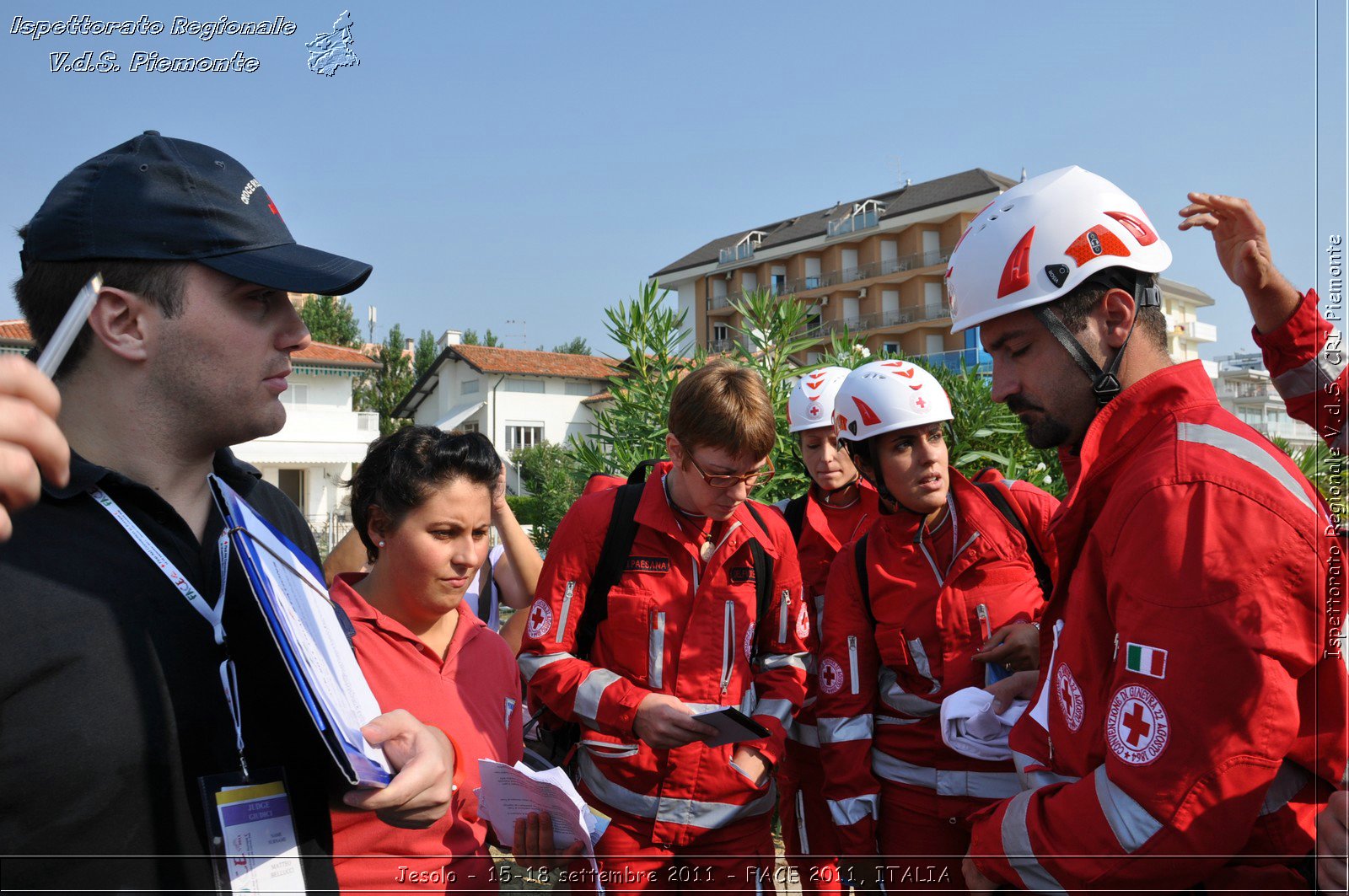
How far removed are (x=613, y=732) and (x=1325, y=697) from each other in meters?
2.37

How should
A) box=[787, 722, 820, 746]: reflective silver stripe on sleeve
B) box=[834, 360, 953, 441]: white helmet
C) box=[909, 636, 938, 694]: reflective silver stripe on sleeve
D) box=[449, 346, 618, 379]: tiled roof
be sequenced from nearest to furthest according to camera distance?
box=[909, 636, 938, 694]: reflective silver stripe on sleeve, box=[834, 360, 953, 441]: white helmet, box=[787, 722, 820, 746]: reflective silver stripe on sleeve, box=[449, 346, 618, 379]: tiled roof

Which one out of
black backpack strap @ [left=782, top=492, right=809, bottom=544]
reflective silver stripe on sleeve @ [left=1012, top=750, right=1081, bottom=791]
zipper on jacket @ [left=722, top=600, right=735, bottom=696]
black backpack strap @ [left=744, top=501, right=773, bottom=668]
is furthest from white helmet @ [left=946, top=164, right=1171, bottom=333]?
black backpack strap @ [left=782, top=492, right=809, bottom=544]

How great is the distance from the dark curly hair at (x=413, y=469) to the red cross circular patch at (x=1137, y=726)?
2231 mm

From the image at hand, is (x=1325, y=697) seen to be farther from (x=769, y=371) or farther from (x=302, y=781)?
(x=769, y=371)

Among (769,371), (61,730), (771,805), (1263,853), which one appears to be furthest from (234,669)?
(769,371)

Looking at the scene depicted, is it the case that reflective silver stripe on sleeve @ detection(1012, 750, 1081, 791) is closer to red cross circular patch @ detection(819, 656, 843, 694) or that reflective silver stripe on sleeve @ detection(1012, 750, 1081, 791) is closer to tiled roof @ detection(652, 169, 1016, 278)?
red cross circular patch @ detection(819, 656, 843, 694)

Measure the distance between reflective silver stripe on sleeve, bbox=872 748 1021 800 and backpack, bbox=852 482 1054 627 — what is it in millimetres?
660

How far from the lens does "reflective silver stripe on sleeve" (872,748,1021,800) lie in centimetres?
367

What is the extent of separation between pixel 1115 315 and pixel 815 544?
9.56ft

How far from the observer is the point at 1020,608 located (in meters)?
3.74

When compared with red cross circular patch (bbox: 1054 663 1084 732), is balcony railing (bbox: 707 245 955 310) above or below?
above

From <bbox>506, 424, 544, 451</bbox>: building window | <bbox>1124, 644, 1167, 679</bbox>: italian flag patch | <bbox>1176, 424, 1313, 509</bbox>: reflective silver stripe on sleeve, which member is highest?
<bbox>506, 424, 544, 451</bbox>: building window

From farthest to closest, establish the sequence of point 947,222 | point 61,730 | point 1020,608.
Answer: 1. point 947,222
2. point 1020,608
3. point 61,730

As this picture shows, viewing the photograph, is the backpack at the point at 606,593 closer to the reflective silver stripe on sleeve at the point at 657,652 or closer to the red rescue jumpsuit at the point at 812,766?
the reflective silver stripe on sleeve at the point at 657,652
